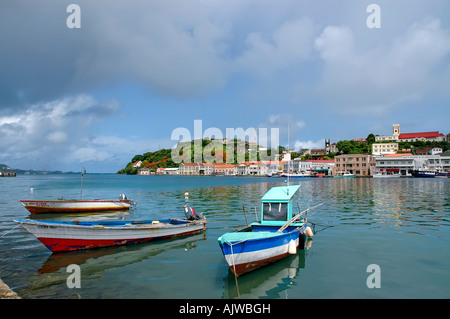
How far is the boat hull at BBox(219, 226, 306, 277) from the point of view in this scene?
36.4 ft

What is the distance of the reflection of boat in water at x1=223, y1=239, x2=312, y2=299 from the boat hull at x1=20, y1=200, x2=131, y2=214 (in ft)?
83.1

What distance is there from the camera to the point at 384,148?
171 metres

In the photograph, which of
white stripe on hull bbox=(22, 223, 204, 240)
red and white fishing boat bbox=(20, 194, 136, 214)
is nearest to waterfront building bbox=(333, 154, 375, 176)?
red and white fishing boat bbox=(20, 194, 136, 214)

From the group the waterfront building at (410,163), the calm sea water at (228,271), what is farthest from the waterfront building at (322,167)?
the calm sea water at (228,271)

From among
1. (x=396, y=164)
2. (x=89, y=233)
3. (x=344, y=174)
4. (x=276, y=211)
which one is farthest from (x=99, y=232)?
(x=396, y=164)

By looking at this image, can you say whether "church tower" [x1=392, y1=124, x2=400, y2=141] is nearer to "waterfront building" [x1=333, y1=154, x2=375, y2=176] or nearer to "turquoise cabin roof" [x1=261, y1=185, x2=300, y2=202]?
"waterfront building" [x1=333, y1=154, x2=375, y2=176]

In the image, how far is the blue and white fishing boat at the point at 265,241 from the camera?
11211mm

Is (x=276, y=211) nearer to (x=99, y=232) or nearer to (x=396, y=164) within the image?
(x=99, y=232)

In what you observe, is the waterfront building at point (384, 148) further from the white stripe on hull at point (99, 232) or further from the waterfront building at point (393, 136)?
the white stripe on hull at point (99, 232)

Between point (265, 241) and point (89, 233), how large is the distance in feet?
34.1

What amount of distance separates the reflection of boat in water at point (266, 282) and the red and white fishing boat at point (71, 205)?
25306 millimetres
